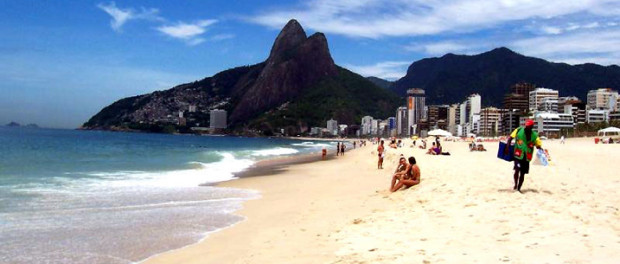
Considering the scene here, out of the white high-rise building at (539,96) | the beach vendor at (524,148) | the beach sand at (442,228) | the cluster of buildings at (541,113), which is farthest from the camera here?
the white high-rise building at (539,96)

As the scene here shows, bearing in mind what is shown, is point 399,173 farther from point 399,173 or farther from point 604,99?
point 604,99

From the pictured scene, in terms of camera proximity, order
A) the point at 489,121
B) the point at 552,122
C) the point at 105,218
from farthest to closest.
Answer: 1. the point at 489,121
2. the point at 552,122
3. the point at 105,218

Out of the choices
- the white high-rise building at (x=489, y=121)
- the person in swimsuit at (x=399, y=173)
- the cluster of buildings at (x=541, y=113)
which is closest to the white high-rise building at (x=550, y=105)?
the cluster of buildings at (x=541, y=113)

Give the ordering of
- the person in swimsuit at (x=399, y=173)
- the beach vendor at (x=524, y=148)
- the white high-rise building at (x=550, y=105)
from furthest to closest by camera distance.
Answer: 1. the white high-rise building at (x=550, y=105)
2. the person in swimsuit at (x=399, y=173)
3. the beach vendor at (x=524, y=148)

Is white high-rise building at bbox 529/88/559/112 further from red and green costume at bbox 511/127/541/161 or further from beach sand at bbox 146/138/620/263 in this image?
red and green costume at bbox 511/127/541/161

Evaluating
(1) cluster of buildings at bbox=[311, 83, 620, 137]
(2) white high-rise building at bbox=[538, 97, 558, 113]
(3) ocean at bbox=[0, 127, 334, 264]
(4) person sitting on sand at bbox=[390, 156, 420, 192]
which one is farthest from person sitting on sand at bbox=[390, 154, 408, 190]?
(2) white high-rise building at bbox=[538, 97, 558, 113]

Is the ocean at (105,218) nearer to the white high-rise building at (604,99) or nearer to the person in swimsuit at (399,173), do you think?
the person in swimsuit at (399,173)

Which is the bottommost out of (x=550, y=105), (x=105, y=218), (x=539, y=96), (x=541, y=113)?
(x=105, y=218)

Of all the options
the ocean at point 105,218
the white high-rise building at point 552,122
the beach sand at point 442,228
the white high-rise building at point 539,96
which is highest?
the white high-rise building at point 539,96

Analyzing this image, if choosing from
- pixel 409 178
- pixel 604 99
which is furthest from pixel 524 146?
pixel 604 99

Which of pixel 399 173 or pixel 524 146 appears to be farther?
pixel 399 173
